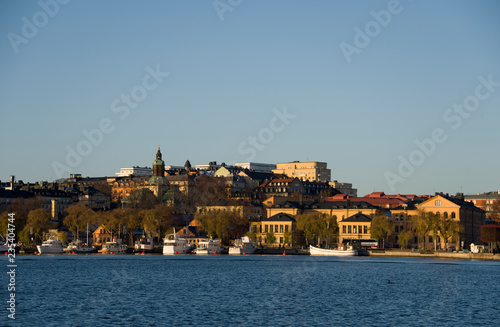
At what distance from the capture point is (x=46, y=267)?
10069cm

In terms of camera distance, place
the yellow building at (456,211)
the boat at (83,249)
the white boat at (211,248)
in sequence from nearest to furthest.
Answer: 1. the yellow building at (456,211)
2. the white boat at (211,248)
3. the boat at (83,249)

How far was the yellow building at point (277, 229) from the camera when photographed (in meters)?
158

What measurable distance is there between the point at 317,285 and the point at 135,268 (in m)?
31.6

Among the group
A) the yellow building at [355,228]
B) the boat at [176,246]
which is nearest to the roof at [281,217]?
the yellow building at [355,228]

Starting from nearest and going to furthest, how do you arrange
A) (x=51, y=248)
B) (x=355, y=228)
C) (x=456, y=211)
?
(x=456, y=211)
(x=51, y=248)
(x=355, y=228)

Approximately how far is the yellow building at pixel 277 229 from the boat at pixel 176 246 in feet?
43.6

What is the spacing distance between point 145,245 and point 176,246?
7.72 metres

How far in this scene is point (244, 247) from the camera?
14900 cm

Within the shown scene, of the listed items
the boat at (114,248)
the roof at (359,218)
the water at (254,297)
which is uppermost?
the roof at (359,218)

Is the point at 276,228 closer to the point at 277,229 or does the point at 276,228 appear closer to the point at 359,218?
the point at 277,229

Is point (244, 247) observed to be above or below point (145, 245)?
below

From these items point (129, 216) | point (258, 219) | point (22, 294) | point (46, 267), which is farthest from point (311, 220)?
point (22, 294)

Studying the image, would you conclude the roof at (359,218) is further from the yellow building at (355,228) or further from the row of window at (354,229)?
the row of window at (354,229)

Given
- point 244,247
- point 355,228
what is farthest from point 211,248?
point 355,228
